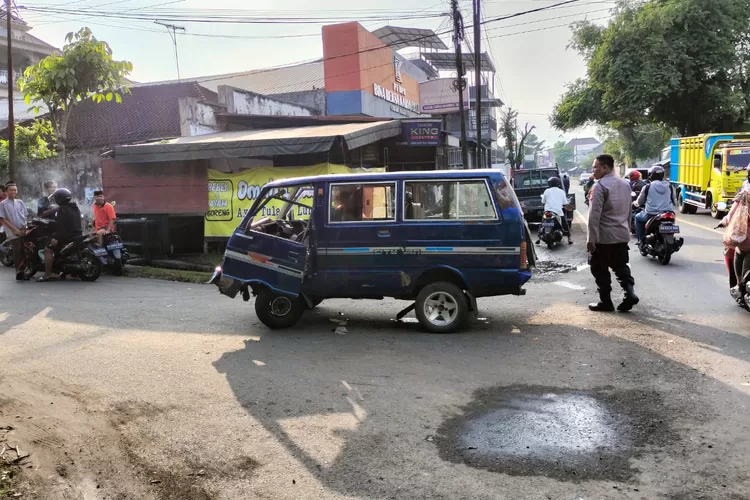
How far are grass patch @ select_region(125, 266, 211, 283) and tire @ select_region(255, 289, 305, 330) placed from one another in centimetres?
435

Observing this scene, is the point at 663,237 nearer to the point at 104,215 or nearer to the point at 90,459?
the point at 90,459

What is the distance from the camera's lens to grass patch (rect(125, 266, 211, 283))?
36.1ft

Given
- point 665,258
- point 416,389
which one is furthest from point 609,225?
point 665,258

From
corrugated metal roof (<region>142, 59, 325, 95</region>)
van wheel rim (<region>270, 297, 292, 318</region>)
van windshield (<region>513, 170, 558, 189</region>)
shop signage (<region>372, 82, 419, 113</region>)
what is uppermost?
corrugated metal roof (<region>142, 59, 325, 95</region>)

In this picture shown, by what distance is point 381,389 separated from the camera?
4770 millimetres

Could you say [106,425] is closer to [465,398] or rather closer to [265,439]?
[265,439]

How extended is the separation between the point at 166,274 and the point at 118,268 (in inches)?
40.4

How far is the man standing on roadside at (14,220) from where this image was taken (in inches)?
417

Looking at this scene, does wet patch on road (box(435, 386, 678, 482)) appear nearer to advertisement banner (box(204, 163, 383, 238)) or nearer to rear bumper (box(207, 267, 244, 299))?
rear bumper (box(207, 267, 244, 299))

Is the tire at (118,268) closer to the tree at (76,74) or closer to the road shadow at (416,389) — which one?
the tree at (76,74)

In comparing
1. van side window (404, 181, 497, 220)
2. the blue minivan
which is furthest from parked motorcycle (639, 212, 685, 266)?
van side window (404, 181, 497, 220)

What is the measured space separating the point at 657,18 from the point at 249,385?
29095mm

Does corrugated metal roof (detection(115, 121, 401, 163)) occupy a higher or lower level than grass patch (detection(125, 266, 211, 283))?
higher

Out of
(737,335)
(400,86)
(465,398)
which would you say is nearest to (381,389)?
(465,398)
